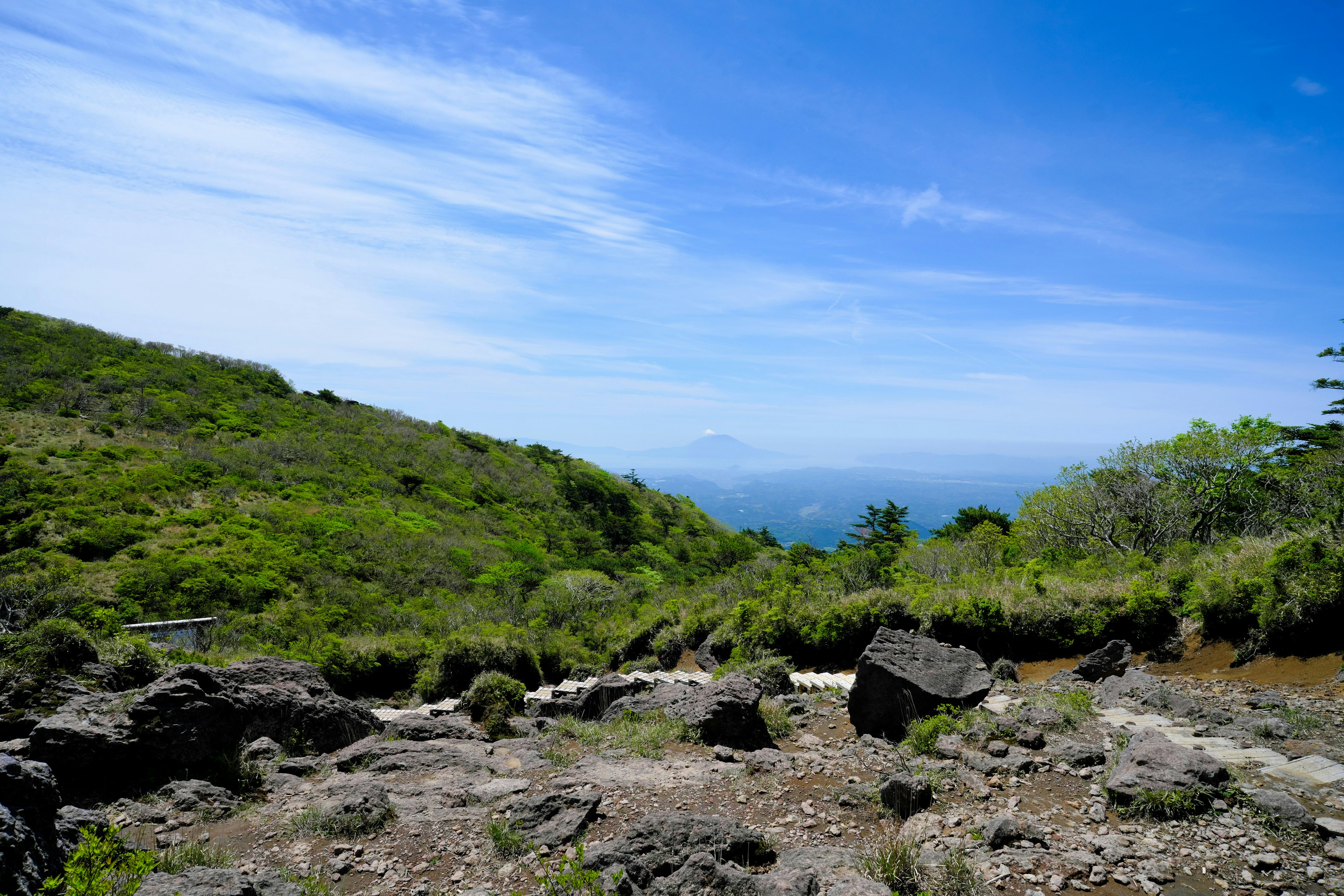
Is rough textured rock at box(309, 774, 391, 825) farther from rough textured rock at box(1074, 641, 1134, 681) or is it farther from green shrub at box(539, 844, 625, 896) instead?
rough textured rock at box(1074, 641, 1134, 681)

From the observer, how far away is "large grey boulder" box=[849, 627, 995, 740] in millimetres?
7621

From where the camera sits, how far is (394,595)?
77.1 feet

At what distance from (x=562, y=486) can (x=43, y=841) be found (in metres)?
44.8

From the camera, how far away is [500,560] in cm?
3008

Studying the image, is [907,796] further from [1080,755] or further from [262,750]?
[262,750]

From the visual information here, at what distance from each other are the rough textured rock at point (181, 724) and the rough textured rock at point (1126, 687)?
1026cm

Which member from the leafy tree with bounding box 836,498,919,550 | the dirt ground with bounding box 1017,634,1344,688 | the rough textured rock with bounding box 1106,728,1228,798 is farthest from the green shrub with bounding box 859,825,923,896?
the leafy tree with bounding box 836,498,919,550

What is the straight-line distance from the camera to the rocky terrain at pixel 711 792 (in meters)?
3.83

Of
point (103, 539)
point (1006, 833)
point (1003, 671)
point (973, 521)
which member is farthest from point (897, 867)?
point (973, 521)

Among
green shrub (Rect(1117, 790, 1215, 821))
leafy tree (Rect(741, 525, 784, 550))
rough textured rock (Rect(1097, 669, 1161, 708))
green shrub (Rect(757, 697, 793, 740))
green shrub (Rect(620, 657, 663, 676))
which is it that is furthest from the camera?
leafy tree (Rect(741, 525, 784, 550))

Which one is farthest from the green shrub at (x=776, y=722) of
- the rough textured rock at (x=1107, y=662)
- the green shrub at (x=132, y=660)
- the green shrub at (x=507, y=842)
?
the green shrub at (x=132, y=660)

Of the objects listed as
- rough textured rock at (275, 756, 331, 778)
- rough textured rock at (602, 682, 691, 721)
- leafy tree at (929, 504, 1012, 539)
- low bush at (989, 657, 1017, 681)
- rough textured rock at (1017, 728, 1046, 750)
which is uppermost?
leafy tree at (929, 504, 1012, 539)

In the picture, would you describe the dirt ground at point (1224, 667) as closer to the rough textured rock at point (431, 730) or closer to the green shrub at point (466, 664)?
the rough textured rock at point (431, 730)

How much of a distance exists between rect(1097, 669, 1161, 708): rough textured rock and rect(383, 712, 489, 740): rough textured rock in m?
8.69
